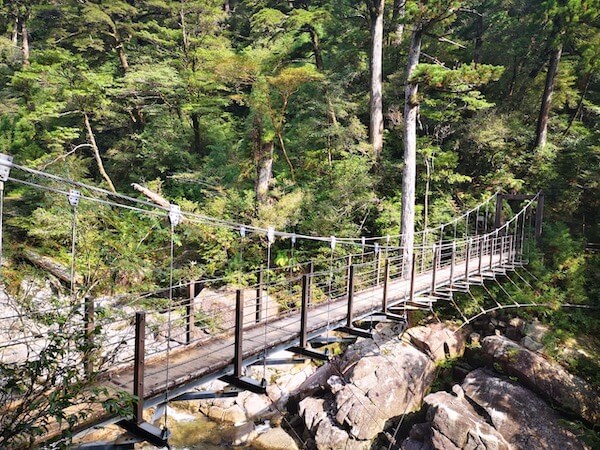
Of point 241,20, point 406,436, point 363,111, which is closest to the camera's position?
point 406,436

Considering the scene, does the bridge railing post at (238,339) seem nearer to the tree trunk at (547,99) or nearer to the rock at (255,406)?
the rock at (255,406)

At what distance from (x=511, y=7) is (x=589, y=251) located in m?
6.09

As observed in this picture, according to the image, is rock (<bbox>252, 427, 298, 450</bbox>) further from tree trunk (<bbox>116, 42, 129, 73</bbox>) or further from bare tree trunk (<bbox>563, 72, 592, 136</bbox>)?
tree trunk (<bbox>116, 42, 129, 73</bbox>)

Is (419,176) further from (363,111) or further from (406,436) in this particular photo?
(406,436)

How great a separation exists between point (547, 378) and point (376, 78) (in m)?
6.07

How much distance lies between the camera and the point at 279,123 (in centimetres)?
812

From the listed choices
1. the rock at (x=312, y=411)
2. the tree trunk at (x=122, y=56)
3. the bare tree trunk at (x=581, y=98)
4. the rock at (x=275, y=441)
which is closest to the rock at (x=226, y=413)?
the rock at (x=275, y=441)

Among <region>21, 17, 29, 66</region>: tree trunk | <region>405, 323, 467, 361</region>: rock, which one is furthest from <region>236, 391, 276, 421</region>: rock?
<region>21, 17, 29, 66</region>: tree trunk

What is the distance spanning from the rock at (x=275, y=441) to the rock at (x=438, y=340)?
7.38ft

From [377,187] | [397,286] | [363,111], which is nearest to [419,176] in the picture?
[377,187]

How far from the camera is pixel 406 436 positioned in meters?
4.91

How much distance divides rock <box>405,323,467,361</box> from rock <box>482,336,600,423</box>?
533 millimetres

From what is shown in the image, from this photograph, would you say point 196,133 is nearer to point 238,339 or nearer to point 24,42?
point 24,42

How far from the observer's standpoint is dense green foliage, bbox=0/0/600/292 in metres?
7.52
